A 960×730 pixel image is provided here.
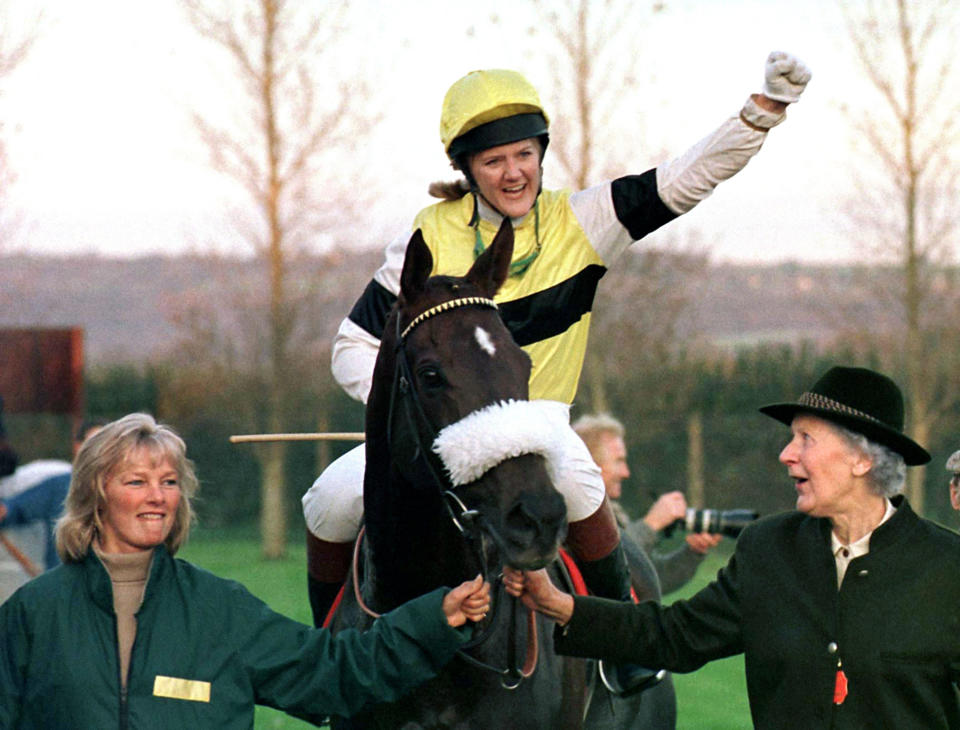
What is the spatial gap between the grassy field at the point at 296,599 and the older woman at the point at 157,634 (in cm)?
435

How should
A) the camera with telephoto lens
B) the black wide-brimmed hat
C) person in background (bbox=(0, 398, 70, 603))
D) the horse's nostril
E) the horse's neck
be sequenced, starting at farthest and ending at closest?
person in background (bbox=(0, 398, 70, 603)), the camera with telephoto lens, the horse's neck, the black wide-brimmed hat, the horse's nostril

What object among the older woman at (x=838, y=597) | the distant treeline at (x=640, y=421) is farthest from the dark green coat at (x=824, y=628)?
the distant treeline at (x=640, y=421)

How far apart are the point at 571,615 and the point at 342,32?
13.8 meters

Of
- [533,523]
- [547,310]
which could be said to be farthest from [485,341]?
[547,310]

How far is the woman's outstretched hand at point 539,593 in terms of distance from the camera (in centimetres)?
329

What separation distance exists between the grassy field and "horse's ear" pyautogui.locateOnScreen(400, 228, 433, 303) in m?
4.57

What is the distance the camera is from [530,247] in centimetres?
393

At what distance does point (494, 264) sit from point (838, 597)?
1181mm

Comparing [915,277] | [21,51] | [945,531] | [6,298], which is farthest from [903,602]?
[6,298]

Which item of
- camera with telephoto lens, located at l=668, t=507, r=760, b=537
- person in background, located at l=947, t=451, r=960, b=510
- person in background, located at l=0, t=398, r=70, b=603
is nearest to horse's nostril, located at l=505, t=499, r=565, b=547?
person in background, located at l=947, t=451, r=960, b=510

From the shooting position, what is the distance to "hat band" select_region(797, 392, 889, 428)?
322 cm

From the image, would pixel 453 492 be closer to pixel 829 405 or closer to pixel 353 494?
pixel 353 494

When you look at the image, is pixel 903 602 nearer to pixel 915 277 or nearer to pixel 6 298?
pixel 915 277

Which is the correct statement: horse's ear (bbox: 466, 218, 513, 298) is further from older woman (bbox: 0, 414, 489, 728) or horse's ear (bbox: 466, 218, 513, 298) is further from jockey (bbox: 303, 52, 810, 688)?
older woman (bbox: 0, 414, 489, 728)
